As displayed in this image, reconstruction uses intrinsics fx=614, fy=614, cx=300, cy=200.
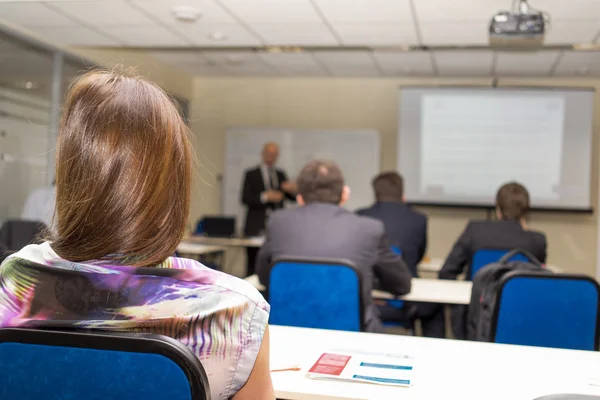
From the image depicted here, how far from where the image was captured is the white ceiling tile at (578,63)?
18.7 feet

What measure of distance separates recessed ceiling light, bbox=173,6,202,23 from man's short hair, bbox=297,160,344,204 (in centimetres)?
230

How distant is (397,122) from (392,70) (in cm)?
84

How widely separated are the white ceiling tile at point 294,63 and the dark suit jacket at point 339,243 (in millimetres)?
3795

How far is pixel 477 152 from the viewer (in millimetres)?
6840

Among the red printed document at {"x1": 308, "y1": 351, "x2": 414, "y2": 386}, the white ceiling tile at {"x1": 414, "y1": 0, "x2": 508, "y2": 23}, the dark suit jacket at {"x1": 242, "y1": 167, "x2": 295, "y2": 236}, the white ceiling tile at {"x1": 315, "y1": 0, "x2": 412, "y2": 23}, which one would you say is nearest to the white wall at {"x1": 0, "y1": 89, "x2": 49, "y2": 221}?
the dark suit jacket at {"x1": 242, "y1": 167, "x2": 295, "y2": 236}

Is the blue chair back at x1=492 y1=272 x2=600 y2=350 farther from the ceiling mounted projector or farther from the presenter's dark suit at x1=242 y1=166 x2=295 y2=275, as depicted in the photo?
the presenter's dark suit at x1=242 y1=166 x2=295 y2=275

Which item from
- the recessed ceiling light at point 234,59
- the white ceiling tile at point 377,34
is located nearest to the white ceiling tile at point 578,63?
the white ceiling tile at point 377,34

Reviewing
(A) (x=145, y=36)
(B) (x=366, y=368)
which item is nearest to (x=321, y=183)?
(B) (x=366, y=368)

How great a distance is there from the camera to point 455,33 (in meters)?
4.96

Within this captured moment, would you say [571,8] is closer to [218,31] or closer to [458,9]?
[458,9]

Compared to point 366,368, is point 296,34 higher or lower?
higher

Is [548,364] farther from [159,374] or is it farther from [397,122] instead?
[397,122]

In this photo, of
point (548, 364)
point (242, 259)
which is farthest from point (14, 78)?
point (548, 364)

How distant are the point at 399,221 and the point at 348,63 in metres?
3.03
